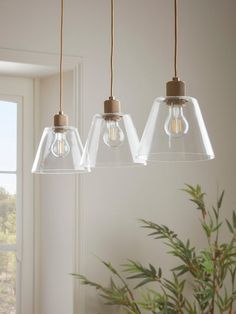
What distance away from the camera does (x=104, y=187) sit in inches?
125

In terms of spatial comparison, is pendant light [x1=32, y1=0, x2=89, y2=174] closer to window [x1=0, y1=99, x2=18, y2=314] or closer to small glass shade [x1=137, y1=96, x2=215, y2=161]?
small glass shade [x1=137, y1=96, x2=215, y2=161]

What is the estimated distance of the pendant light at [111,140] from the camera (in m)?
1.54

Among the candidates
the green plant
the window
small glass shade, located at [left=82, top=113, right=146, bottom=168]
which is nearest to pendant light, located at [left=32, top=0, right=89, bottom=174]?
small glass shade, located at [left=82, top=113, right=146, bottom=168]

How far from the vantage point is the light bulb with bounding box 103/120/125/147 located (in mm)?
1540

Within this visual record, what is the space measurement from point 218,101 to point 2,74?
1209mm

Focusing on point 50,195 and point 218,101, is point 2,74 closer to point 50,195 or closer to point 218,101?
point 50,195

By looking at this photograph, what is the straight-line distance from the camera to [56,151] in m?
1.71

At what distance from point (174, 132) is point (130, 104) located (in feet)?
6.44

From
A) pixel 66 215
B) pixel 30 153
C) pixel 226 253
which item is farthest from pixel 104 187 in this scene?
pixel 226 253

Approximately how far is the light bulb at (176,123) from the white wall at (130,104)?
5.97ft

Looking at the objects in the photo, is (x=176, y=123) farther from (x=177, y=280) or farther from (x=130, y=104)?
(x=130, y=104)

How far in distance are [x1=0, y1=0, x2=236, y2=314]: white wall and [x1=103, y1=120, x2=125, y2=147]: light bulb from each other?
1.58 metres

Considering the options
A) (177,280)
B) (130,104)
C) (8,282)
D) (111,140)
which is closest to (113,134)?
(111,140)

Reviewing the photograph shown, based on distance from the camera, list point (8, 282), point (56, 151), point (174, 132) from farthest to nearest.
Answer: point (8, 282) < point (56, 151) < point (174, 132)
